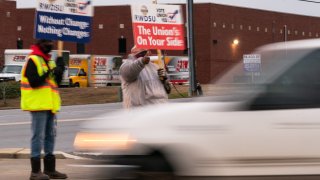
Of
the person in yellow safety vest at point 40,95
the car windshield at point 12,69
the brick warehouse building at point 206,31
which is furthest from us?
the brick warehouse building at point 206,31

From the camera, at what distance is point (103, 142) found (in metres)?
5.86

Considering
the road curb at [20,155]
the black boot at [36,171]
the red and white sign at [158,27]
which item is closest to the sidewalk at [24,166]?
the road curb at [20,155]

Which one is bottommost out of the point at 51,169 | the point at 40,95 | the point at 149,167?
the point at 51,169

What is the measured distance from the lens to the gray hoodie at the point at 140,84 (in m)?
8.88

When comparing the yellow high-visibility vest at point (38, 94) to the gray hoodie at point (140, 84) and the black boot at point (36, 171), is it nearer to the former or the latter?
the black boot at point (36, 171)

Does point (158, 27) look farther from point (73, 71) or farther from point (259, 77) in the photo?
point (73, 71)

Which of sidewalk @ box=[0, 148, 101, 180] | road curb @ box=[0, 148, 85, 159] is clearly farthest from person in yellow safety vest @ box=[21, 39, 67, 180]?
road curb @ box=[0, 148, 85, 159]

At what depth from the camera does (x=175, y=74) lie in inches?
2270

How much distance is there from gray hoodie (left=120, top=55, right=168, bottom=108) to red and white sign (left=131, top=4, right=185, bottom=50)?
5.89 m

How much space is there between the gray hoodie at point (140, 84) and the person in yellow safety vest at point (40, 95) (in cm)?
89

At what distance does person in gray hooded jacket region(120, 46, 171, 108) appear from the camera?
349 inches

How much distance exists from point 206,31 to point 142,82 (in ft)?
181

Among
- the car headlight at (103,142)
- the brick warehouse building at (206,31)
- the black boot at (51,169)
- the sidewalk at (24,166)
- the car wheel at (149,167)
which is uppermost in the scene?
the brick warehouse building at (206,31)

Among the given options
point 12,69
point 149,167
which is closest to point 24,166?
point 149,167
